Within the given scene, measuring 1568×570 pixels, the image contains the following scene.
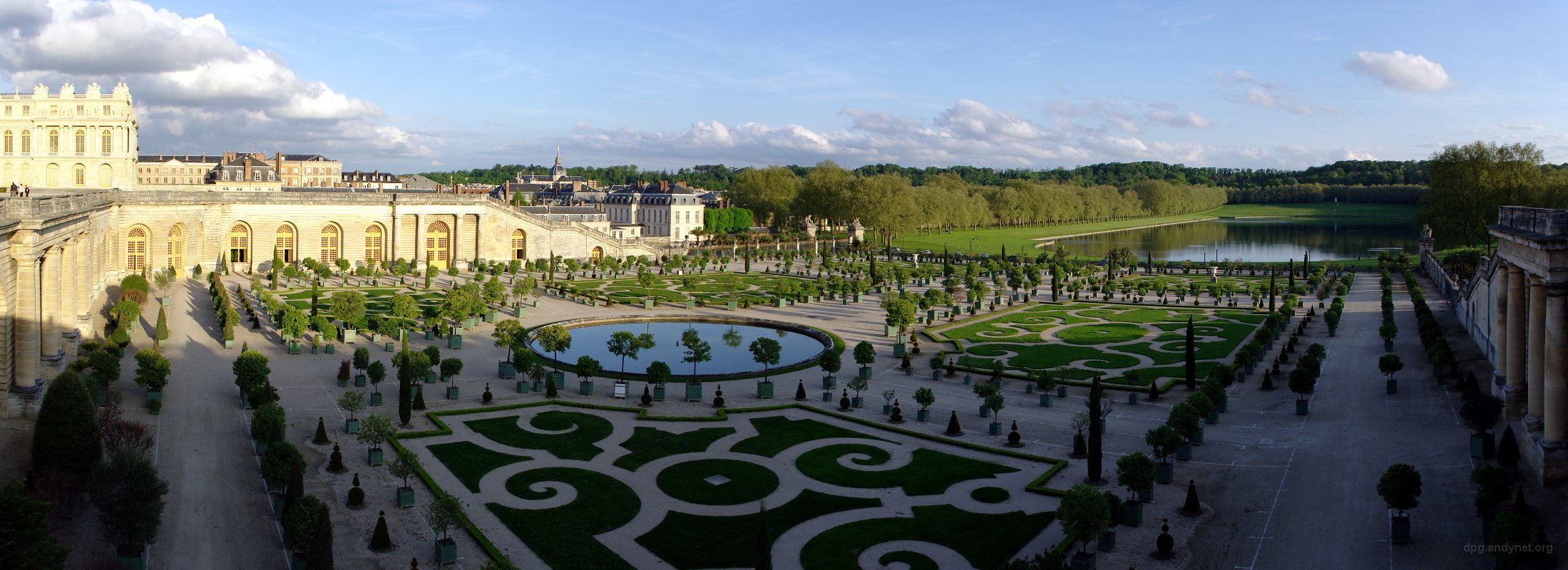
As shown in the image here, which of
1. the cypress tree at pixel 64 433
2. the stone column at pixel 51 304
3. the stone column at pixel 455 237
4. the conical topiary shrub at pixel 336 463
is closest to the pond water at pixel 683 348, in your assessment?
the conical topiary shrub at pixel 336 463

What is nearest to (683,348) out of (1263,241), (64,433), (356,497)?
(356,497)

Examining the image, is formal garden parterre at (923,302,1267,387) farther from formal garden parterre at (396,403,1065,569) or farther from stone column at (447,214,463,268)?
stone column at (447,214,463,268)

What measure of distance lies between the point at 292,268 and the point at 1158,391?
184ft

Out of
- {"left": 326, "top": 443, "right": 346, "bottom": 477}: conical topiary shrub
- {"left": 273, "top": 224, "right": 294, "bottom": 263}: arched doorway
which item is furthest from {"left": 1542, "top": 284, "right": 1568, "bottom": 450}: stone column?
{"left": 273, "top": 224, "right": 294, "bottom": 263}: arched doorway

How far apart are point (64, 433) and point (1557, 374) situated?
3648 cm

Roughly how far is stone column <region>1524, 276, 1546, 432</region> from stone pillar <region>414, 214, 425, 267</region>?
7182 cm

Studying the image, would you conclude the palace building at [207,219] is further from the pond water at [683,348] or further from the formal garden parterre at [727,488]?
the formal garden parterre at [727,488]

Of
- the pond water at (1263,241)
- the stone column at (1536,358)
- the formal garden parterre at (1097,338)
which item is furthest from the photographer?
the pond water at (1263,241)

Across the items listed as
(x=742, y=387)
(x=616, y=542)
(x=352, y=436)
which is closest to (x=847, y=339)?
(x=742, y=387)

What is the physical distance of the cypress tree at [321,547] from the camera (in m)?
20.3

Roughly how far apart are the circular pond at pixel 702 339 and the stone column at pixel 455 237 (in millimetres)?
32198

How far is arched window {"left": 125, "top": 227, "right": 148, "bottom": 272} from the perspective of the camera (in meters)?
72.4

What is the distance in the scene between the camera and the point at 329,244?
270 ft

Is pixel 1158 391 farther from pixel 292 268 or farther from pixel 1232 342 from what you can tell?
pixel 292 268
